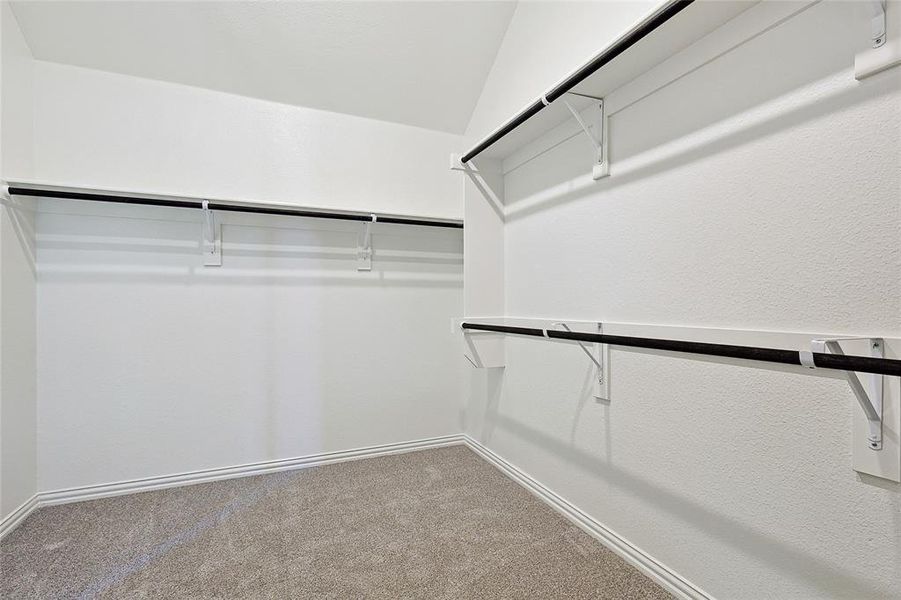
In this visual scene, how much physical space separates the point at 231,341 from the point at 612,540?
2.14m

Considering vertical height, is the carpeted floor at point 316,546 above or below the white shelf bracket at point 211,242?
below

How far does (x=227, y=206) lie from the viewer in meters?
2.12

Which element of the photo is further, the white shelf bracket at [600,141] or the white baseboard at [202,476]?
the white baseboard at [202,476]

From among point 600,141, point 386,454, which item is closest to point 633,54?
point 600,141

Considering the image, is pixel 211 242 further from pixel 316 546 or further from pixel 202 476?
pixel 316 546

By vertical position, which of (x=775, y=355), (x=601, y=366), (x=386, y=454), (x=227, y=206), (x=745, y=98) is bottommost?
(x=386, y=454)

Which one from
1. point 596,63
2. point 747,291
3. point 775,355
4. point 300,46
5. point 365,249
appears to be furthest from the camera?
point 365,249

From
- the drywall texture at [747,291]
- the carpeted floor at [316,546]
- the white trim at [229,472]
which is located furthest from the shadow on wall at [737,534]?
the white trim at [229,472]

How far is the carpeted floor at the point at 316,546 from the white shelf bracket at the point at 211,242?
1.22 metres

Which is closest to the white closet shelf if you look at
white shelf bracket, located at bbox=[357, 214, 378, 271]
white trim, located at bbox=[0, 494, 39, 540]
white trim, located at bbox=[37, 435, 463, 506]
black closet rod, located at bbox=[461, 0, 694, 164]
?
black closet rod, located at bbox=[461, 0, 694, 164]

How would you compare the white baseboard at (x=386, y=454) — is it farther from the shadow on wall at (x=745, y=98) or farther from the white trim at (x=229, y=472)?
the shadow on wall at (x=745, y=98)

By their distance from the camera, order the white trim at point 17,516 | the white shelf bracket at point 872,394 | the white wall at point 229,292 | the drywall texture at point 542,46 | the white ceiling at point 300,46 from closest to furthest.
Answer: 1. the white shelf bracket at point 872,394
2. the drywall texture at point 542,46
3. the white trim at point 17,516
4. the white ceiling at point 300,46
5. the white wall at point 229,292

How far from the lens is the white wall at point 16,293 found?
1777 mm

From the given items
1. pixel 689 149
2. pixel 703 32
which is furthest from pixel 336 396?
pixel 703 32
